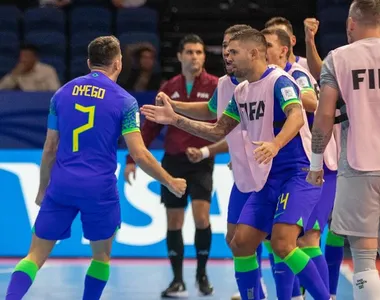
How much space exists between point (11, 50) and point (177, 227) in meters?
5.87

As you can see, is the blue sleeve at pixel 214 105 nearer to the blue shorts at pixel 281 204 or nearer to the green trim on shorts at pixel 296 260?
the blue shorts at pixel 281 204

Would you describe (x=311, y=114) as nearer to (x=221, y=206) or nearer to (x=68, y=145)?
(x=68, y=145)

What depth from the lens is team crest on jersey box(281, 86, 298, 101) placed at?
6262 mm

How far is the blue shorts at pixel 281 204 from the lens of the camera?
20.7ft

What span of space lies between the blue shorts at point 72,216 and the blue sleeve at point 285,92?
51.0 inches

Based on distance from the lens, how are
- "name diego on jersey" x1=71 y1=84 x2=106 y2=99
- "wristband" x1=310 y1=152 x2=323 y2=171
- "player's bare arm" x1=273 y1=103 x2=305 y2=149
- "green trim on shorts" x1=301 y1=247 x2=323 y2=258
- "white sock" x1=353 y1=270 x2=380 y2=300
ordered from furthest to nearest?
"green trim on shorts" x1=301 y1=247 x2=323 y2=258, "name diego on jersey" x1=71 y1=84 x2=106 y2=99, "player's bare arm" x1=273 y1=103 x2=305 y2=149, "wristband" x1=310 y1=152 x2=323 y2=171, "white sock" x1=353 y1=270 x2=380 y2=300

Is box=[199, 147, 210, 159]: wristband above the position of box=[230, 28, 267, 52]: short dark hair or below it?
below

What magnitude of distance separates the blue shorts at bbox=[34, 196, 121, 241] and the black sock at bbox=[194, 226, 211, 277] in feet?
7.32

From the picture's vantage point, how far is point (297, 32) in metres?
14.5

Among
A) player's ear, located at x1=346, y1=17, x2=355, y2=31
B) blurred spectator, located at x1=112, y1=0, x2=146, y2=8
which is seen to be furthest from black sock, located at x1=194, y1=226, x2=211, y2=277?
blurred spectator, located at x1=112, y1=0, x2=146, y2=8

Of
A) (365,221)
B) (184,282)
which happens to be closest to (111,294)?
(184,282)

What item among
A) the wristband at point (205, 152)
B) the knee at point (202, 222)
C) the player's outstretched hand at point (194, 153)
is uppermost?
the player's outstretched hand at point (194, 153)

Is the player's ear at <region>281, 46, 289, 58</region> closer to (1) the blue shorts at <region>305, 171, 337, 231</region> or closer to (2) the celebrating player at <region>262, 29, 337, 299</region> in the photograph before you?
(2) the celebrating player at <region>262, 29, 337, 299</region>

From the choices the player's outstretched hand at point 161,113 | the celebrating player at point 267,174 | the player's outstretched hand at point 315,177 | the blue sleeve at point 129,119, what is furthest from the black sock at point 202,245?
the player's outstretched hand at point 315,177
